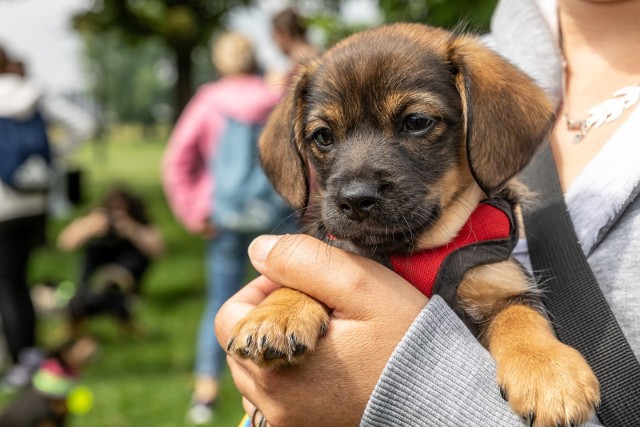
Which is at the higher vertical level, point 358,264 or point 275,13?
point 358,264

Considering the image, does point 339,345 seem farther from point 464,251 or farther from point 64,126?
point 64,126

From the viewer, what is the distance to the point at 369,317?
6.80 ft

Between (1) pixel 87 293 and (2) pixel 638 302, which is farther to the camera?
(1) pixel 87 293

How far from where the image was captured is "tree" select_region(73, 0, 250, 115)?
90.0 feet

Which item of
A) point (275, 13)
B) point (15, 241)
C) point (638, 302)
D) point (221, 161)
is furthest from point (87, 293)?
point (638, 302)

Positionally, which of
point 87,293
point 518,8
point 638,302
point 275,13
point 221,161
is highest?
point 518,8

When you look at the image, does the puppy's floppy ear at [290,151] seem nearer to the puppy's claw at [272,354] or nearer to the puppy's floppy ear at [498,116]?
the puppy's floppy ear at [498,116]

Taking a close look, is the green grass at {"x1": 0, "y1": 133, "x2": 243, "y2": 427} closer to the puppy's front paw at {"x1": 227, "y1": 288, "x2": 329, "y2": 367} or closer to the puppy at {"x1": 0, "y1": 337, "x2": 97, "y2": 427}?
the puppy at {"x1": 0, "y1": 337, "x2": 97, "y2": 427}

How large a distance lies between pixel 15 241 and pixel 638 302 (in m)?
→ 6.78

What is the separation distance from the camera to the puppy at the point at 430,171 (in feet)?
7.55

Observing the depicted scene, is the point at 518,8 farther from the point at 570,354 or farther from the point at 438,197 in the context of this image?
the point at 570,354

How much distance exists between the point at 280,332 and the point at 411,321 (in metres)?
0.36

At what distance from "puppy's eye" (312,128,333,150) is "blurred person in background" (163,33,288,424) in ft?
11.7

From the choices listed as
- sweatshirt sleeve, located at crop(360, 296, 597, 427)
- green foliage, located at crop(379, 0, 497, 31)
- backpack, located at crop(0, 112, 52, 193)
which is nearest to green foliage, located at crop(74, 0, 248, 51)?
green foliage, located at crop(379, 0, 497, 31)
